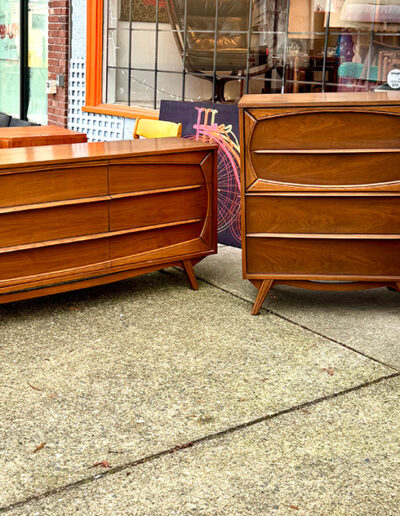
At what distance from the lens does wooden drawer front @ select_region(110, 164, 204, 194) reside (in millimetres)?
4355

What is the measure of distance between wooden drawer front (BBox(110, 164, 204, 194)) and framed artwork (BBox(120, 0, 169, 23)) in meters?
3.37

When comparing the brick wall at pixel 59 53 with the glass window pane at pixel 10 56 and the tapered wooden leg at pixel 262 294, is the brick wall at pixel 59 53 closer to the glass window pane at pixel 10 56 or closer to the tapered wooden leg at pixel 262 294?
the glass window pane at pixel 10 56

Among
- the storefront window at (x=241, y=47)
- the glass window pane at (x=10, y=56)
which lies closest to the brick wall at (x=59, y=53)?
the storefront window at (x=241, y=47)

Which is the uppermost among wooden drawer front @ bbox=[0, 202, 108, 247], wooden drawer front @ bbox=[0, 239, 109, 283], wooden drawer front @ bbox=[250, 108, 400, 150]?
wooden drawer front @ bbox=[250, 108, 400, 150]

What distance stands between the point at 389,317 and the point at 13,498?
2628 millimetres

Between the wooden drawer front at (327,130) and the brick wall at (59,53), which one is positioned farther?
the brick wall at (59,53)

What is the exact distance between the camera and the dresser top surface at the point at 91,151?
4008 mm

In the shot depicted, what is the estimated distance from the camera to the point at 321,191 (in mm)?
4172

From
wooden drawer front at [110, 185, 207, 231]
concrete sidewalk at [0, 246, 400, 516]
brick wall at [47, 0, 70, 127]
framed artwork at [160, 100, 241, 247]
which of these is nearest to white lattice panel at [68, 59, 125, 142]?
brick wall at [47, 0, 70, 127]

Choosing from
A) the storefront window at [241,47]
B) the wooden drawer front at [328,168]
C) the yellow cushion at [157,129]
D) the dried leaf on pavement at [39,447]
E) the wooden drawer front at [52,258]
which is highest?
the storefront window at [241,47]

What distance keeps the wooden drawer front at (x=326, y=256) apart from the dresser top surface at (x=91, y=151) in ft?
Result: 2.60

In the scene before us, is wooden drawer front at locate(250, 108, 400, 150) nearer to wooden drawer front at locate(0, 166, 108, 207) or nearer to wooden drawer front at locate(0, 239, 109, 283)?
wooden drawer front at locate(0, 166, 108, 207)

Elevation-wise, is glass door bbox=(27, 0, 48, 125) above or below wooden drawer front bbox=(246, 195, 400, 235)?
above

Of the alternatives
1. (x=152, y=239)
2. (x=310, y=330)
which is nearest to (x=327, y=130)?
(x=310, y=330)
